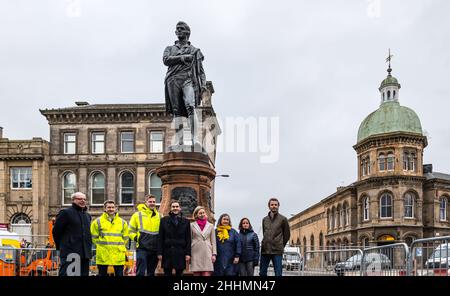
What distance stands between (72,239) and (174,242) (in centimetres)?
172

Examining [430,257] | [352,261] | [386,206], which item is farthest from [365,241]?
[430,257]

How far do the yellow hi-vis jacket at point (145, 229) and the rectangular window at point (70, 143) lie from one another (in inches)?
1488

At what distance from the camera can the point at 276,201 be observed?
1103 centimetres

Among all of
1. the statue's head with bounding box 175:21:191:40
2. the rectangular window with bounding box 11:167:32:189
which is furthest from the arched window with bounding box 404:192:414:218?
the statue's head with bounding box 175:21:191:40

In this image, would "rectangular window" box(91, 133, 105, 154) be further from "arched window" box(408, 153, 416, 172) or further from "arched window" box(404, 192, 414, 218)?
"arched window" box(408, 153, 416, 172)

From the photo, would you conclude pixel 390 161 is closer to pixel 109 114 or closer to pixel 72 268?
pixel 109 114

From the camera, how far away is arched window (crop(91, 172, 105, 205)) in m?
45.7

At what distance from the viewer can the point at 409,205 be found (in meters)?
53.9

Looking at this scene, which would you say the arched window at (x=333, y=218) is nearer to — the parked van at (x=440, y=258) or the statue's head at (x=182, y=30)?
the statue's head at (x=182, y=30)

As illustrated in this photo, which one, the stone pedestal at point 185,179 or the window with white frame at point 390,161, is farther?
the window with white frame at point 390,161

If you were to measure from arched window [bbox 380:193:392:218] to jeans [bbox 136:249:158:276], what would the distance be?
4675 cm

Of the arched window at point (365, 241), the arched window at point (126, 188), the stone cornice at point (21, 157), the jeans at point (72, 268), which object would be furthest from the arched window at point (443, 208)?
the jeans at point (72, 268)

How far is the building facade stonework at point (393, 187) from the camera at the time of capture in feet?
176
